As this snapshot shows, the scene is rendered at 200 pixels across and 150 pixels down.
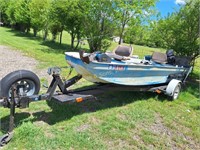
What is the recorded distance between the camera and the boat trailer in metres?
3.92

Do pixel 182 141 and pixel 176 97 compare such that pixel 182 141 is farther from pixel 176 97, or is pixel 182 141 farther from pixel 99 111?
pixel 176 97

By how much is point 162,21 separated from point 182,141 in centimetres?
750

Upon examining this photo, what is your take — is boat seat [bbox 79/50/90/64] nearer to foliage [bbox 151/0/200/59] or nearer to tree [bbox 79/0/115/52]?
foliage [bbox 151/0/200/59]

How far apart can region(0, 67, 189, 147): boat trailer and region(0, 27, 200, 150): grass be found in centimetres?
33

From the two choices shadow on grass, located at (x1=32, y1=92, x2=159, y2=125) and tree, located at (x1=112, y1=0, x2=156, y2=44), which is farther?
tree, located at (x1=112, y1=0, x2=156, y2=44)

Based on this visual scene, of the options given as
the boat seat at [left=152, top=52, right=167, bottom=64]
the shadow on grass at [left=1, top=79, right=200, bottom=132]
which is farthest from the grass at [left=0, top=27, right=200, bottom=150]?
the boat seat at [left=152, top=52, right=167, bottom=64]

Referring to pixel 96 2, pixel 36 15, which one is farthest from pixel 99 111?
pixel 36 15

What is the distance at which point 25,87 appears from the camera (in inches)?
174

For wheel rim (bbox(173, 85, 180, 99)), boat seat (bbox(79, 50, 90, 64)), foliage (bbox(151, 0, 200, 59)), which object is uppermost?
foliage (bbox(151, 0, 200, 59))

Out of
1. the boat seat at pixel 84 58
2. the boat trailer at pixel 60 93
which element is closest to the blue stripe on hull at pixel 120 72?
the boat seat at pixel 84 58

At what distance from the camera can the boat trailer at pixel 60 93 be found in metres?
3.92

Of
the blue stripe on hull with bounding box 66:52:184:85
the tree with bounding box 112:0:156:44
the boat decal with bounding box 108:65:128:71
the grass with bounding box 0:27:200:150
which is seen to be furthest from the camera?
the tree with bounding box 112:0:156:44

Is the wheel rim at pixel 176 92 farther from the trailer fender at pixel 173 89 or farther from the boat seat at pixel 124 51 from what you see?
the boat seat at pixel 124 51

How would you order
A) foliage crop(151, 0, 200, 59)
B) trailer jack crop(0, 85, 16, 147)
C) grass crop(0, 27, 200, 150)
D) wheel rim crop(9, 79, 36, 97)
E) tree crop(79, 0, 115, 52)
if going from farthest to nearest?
tree crop(79, 0, 115, 52) < foliage crop(151, 0, 200, 59) < wheel rim crop(9, 79, 36, 97) < grass crop(0, 27, 200, 150) < trailer jack crop(0, 85, 16, 147)
